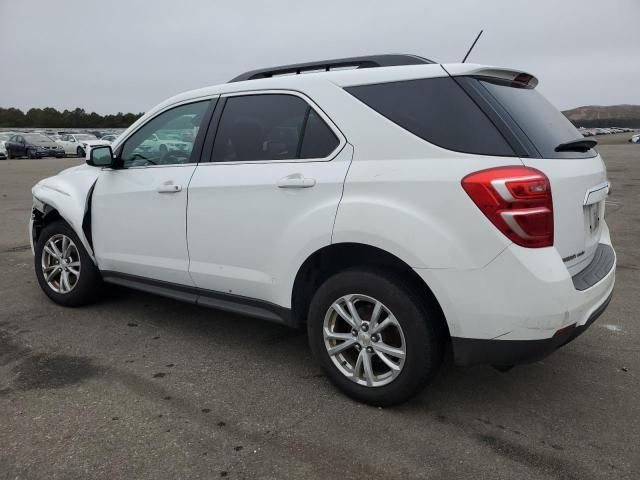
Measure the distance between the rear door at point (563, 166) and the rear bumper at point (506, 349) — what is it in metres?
0.36

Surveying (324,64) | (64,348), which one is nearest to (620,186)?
(324,64)

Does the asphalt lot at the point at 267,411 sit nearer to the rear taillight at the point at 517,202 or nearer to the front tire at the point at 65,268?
the front tire at the point at 65,268

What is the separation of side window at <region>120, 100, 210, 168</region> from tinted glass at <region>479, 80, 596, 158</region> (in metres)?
1.96

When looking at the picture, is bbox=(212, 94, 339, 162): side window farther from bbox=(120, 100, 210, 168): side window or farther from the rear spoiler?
the rear spoiler

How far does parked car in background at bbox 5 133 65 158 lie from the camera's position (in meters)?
30.5

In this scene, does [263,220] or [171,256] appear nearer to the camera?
[263,220]

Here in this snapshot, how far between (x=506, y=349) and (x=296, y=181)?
1396 mm

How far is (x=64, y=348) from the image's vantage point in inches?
149

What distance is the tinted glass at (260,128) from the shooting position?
321 centimetres

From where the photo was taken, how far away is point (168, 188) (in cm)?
367

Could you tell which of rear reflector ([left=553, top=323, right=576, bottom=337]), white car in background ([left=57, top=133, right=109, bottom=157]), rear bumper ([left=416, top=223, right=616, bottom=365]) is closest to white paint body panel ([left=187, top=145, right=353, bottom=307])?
rear bumper ([left=416, top=223, right=616, bottom=365])

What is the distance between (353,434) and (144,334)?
2030 mm

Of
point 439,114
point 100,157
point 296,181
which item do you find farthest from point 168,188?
point 439,114

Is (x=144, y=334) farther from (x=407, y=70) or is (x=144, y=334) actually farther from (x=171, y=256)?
(x=407, y=70)
